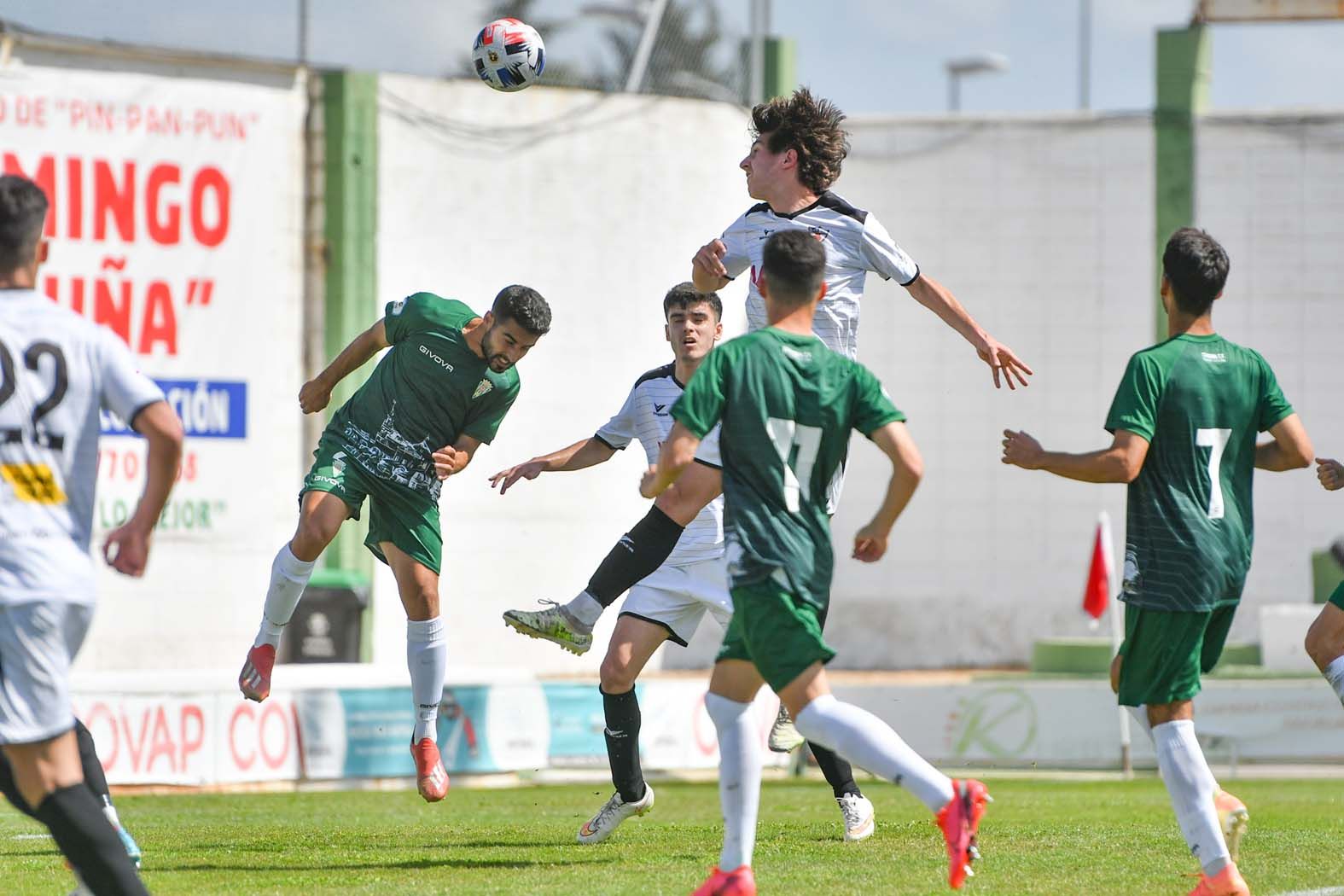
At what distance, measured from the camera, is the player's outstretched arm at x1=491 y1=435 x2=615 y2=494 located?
808 centimetres

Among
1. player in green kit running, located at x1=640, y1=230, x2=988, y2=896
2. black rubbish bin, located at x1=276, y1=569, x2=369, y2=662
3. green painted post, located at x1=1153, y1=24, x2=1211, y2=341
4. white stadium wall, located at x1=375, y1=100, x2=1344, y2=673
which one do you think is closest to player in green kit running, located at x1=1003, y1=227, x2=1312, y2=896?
player in green kit running, located at x1=640, y1=230, x2=988, y2=896

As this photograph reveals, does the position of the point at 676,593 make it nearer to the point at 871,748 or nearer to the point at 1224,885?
the point at 871,748

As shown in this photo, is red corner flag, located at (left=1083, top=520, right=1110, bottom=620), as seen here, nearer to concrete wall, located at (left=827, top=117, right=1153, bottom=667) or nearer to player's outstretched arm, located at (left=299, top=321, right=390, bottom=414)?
concrete wall, located at (left=827, top=117, right=1153, bottom=667)

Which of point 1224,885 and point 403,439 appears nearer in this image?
point 1224,885

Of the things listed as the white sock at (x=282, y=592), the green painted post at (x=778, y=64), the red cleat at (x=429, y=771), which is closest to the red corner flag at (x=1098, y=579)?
the green painted post at (x=778, y=64)

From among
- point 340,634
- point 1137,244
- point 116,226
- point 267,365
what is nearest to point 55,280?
point 116,226

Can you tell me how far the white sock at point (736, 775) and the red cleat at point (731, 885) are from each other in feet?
0.11

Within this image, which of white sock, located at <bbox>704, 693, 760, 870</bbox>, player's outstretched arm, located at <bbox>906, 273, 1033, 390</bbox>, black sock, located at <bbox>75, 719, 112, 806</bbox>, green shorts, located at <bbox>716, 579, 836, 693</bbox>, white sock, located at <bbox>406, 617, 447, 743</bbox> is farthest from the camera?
white sock, located at <bbox>406, 617, 447, 743</bbox>

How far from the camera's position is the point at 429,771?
838cm

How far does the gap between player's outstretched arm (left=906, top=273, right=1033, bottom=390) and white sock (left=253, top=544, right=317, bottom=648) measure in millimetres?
3234

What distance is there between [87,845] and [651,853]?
3228 mm

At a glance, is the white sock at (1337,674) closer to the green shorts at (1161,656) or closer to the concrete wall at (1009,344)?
the green shorts at (1161,656)

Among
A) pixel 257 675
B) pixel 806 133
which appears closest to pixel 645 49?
pixel 257 675

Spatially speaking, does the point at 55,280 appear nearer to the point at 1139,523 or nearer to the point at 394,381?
the point at 394,381
